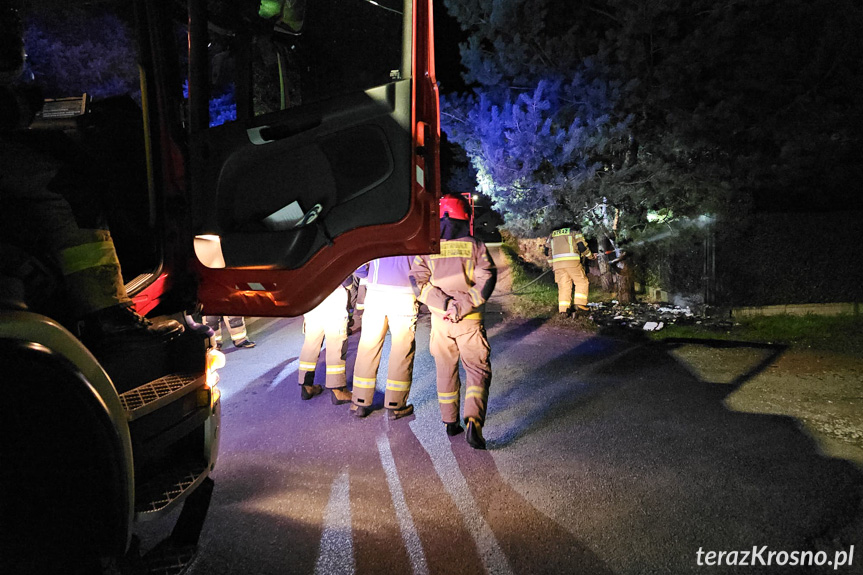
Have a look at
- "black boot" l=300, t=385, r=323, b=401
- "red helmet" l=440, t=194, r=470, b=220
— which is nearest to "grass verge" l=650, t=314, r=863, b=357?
"red helmet" l=440, t=194, r=470, b=220

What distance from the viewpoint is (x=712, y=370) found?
5820 millimetres

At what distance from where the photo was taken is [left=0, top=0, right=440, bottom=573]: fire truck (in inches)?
86.0

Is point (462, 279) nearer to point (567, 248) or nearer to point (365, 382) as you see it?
point (365, 382)

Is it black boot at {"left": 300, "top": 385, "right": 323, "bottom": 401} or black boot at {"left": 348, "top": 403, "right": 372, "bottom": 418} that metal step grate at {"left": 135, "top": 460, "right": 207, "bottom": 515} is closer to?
black boot at {"left": 348, "top": 403, "right": 372, "bottom": 418}

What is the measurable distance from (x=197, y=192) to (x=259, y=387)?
3696mm

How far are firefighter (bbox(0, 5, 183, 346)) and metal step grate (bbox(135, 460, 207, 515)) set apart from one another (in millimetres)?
615

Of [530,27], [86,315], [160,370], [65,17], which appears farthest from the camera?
[530,27]

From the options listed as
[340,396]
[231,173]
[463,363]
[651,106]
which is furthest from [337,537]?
[651,106]

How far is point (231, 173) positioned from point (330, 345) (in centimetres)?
291

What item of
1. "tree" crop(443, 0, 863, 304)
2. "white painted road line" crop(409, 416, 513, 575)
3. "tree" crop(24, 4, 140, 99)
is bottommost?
"white painted road line" crop(409, 416, 513, 575)

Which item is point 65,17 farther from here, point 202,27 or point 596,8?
point 596,8

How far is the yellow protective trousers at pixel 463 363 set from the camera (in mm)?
4094

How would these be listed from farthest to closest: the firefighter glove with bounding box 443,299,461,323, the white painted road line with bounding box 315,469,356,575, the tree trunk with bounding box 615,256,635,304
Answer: the tree trunk with bounding box 615,256,635,304 → the firefighter glove with bounding box 443,299,461,323 → the white painted road line with bounding box 315,469,356,575

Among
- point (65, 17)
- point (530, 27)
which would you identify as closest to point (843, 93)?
point (530, 27)
